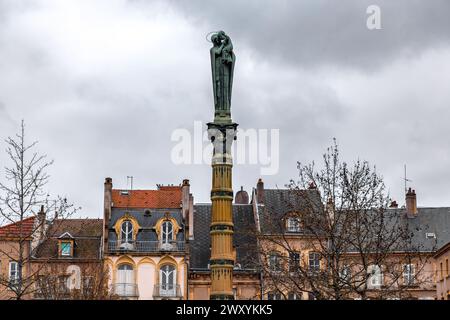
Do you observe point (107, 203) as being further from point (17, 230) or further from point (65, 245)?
point (17, 230)

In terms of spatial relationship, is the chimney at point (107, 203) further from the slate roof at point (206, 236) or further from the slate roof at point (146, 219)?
the slate roof at point (206, 236)

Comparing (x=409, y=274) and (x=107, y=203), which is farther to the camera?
(x=107, y=203)

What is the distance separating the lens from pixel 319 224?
111ft

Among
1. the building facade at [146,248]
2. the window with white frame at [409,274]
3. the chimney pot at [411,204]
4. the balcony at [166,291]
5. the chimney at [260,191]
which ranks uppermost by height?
the chimney at [260,191]

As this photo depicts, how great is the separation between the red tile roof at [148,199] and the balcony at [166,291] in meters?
6.24

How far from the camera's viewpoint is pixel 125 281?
2415 inches

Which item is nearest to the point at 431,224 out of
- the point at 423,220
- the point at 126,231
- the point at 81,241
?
the point at 423,220

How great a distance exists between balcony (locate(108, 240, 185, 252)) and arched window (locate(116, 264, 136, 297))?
115 centimetres

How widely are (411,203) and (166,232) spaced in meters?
16.7

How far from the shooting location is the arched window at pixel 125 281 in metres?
60.9

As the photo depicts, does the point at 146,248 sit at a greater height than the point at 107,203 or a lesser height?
lesser

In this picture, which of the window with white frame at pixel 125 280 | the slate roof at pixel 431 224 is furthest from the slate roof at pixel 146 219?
the slate roof at pixel 431 224

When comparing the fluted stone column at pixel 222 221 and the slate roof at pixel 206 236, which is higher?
the slate roof at pixel 206 236
